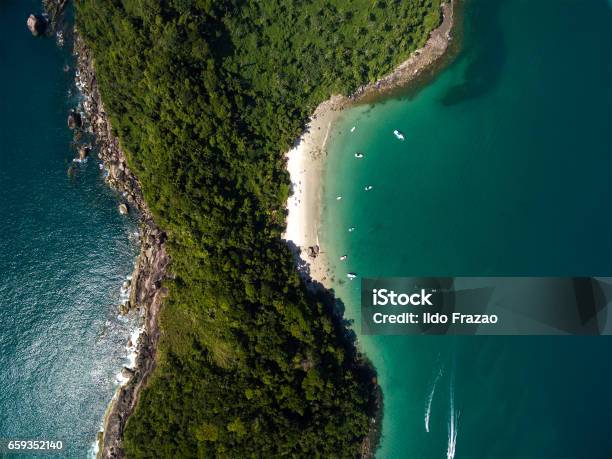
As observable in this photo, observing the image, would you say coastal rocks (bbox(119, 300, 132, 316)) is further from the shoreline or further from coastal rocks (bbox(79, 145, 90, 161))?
the shoreline

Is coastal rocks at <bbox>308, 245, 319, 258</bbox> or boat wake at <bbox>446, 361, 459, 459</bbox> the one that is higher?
coastal rocks at <bbox>308, 245, 319, 258</bbox>

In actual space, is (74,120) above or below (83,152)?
above

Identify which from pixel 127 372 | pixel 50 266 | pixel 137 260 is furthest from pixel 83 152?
pixel 127 372

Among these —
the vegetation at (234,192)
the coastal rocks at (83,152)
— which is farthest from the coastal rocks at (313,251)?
the coastal rocks at (83,152)

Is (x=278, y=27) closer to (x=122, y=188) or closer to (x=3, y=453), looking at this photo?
(x=122, y=188)

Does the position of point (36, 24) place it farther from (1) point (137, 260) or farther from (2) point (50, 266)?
(1) point (137, 260)

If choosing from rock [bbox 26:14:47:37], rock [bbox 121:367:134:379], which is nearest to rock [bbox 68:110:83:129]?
rock [bbox 26:14:47:37]

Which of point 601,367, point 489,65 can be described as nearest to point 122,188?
point 489,65
